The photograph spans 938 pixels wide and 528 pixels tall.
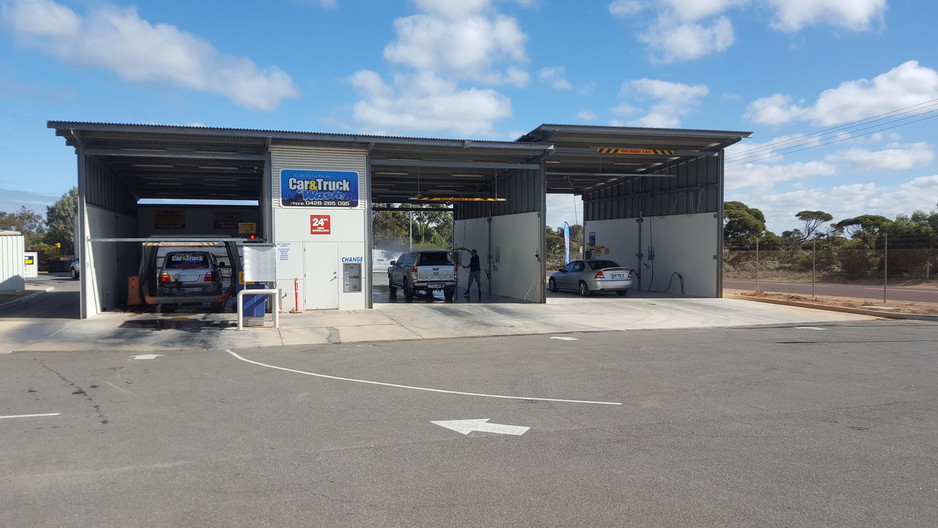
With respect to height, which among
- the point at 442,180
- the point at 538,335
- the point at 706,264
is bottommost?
the point at 538,335

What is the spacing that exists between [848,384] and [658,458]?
449 centimetres

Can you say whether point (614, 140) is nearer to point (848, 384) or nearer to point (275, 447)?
point (848, 384)

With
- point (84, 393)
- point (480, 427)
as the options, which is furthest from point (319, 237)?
point (480, 427)

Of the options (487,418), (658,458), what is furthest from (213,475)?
(658,458)

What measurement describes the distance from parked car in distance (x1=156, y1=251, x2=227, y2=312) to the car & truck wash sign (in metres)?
2.74

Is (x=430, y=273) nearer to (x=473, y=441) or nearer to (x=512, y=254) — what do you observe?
(x=512, y=254)

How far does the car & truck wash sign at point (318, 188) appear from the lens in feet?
58.4

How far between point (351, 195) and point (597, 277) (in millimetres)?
9327

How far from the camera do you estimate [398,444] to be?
19.2ft

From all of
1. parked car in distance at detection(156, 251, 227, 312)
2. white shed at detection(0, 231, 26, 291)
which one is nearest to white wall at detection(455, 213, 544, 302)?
parked car in distance at detection(156, 251, 227, 312)

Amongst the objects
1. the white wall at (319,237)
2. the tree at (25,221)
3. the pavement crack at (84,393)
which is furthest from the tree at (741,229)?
the tree at (25,221)

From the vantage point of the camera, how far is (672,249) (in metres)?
24.8

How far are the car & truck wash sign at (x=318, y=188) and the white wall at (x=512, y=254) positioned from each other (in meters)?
5.94

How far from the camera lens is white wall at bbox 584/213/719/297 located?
22656 mm
